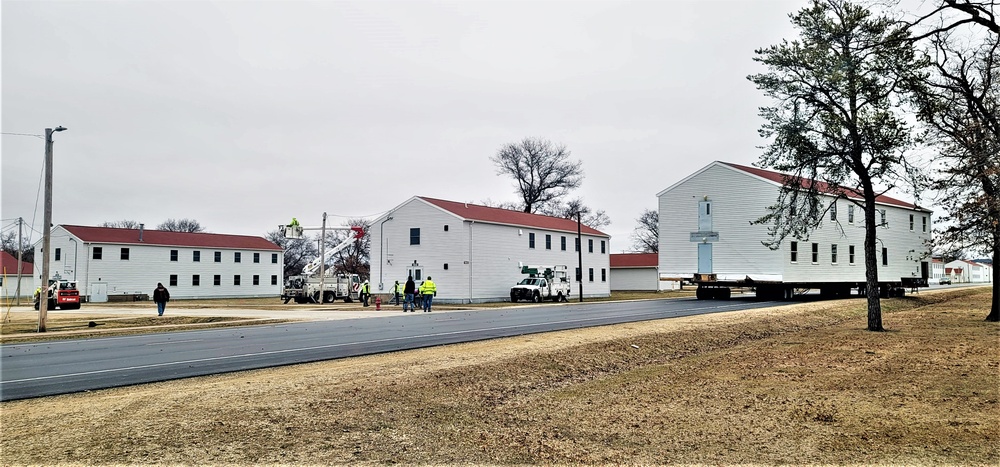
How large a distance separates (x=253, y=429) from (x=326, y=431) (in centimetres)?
76

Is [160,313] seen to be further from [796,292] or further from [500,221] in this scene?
[796,292]

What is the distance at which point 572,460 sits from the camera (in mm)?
6738

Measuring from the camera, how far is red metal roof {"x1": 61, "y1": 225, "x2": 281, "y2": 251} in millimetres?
62062

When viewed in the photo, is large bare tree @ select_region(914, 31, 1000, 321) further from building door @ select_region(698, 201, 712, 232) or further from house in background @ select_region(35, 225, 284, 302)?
house in background @ select_region(35, 225, 284, 302)

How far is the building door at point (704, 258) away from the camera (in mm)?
39219

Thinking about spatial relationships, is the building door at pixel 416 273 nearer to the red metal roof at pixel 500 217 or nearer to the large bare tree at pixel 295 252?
the red metal roof at pixel 500 217

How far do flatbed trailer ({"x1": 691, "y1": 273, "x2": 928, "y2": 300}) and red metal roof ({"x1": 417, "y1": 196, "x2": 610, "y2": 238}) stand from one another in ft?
50.2

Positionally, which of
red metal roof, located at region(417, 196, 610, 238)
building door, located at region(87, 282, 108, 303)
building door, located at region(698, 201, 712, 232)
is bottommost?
building door, located at region(87, 282, 108, 303)

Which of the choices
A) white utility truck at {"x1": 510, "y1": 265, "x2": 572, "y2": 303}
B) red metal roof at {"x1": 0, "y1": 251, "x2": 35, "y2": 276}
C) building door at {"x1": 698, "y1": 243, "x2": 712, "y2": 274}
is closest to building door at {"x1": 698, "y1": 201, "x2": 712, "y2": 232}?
building door at {"x1": 698, "y1": 243, "x2": 712, "y2": 274}

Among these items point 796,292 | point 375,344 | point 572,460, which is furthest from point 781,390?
point 796,292

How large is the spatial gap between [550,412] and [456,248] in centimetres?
3818

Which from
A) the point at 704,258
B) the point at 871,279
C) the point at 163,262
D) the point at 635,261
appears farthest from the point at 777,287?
the point at 163,262

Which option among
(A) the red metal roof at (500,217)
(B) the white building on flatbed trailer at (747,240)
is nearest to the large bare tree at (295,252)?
(A) the red metal roof at (500,217)

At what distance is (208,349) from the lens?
1669 centimetres
